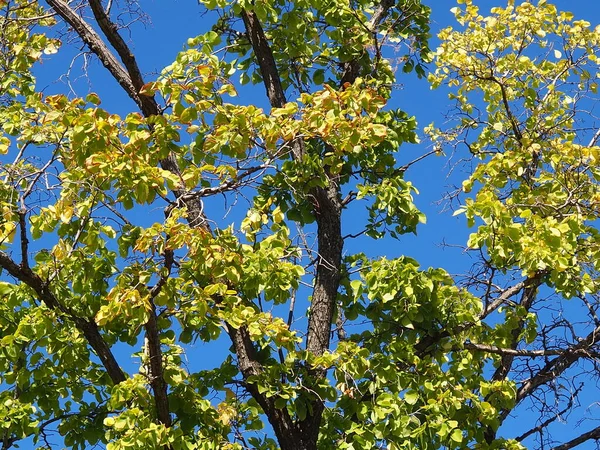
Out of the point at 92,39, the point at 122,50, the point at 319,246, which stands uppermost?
the point at 92,39

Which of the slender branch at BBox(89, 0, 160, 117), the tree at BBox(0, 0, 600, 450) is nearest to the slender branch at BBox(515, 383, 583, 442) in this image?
the tree at BBox(0, 0, 600, 450)

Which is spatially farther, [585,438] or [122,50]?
[585,438]

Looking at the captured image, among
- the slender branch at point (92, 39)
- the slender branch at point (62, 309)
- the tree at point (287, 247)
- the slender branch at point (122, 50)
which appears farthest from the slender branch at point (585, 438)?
the slender branch at point (92, 39)

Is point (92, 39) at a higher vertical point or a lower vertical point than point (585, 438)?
higher

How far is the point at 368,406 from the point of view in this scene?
8398mm

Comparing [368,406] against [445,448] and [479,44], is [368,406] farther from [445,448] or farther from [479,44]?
[479,44]

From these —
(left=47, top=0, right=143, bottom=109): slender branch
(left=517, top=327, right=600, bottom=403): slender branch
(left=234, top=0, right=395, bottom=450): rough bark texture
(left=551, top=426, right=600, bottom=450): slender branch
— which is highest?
(left=47, top=0, right=143, bottom=109): slender branch

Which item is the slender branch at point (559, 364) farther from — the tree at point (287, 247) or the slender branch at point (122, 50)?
the slender branch at point (122, 50)

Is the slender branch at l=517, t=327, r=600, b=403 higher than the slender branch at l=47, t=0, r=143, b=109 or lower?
lower

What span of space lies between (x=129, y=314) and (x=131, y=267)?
456 millimetres

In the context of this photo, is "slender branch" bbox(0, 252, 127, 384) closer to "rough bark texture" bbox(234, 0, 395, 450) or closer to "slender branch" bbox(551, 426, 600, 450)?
"rough bark texture" bbox(234, 0, 395, 450)

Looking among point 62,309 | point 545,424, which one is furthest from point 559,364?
point 62,309

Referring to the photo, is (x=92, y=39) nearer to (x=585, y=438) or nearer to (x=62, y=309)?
(x=62, y=309)

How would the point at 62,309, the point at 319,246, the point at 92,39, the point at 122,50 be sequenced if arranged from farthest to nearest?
1. the point at 319,246
2. the point at 92,39
3. the point at 122,50
4. the point at 62,309
